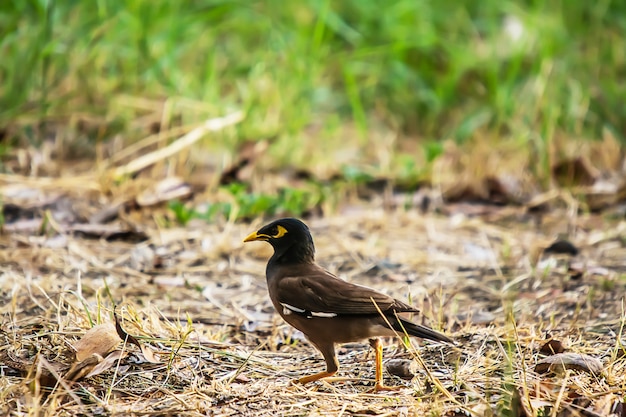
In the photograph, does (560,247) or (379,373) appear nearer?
(379,373)

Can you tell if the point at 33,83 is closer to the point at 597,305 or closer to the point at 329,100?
the point at 329,100

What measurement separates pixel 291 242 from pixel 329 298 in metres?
0.40

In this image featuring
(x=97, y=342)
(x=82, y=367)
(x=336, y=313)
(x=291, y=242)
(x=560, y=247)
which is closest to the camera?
(x=82, y=367)

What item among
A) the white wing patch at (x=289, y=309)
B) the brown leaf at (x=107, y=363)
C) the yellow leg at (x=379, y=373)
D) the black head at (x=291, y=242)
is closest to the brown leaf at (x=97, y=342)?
the brown leaf at (x=107, y=363)

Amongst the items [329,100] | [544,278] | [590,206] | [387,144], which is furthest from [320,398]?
[329,100]

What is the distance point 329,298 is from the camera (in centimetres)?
313

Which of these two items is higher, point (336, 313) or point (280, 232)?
point (280, 232)

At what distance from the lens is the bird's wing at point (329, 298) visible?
10.2ft

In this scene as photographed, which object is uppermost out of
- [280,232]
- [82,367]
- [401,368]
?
[280,232]

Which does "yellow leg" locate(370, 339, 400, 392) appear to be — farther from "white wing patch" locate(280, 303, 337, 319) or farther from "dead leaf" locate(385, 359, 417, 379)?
"white wing patch" locate(280, 303, 337, 319)

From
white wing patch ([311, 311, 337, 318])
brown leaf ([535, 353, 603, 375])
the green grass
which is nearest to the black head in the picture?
white wing patch ([311, 311, 337, 318])

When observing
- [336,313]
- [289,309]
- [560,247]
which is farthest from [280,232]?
[560,247]

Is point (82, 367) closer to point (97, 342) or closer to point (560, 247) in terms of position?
point (97, 342)

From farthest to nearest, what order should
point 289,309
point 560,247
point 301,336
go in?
1. point 560,247
2. point 301,336
3. point 289,309
